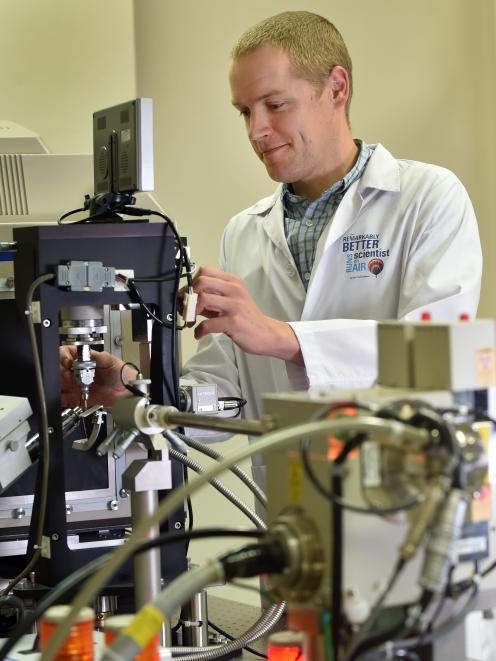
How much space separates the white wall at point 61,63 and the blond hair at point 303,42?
1373 mm

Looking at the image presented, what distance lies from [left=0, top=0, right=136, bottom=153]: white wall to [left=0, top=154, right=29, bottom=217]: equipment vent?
5.04 feet

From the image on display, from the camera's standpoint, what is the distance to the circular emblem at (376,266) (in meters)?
2.08

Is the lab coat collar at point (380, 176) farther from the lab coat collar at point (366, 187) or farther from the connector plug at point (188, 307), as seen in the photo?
the connector plug at point (188, 307)

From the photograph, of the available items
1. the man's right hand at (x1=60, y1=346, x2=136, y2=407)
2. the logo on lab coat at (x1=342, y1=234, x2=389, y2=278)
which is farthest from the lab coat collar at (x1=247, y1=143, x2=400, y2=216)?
the man's right hand at (x1=60, y1=346, x2=136, y2=407)

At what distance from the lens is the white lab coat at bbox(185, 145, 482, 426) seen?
1.93 m

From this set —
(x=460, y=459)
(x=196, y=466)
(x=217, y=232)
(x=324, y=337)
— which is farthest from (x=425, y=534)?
(x=217, y=232)

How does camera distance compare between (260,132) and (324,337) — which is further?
(260,132)

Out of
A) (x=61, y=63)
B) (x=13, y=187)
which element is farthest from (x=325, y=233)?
(x=61, y=63)

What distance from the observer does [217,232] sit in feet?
12.0

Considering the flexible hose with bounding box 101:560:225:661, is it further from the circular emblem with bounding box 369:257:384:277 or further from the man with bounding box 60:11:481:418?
the circular emblem with bounding box 369:257:384:277

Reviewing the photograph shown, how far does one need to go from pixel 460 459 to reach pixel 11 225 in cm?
116

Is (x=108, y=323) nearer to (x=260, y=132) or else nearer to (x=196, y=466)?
(x=196, y=466)

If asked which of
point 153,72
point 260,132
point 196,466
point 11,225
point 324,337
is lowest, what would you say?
point 196,466

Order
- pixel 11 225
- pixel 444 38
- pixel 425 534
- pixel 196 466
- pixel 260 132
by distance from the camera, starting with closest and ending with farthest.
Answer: pixel 425 534 < pixel 196 466 < pixel 11 225 < pixel 260 132 < pixel 444 38
